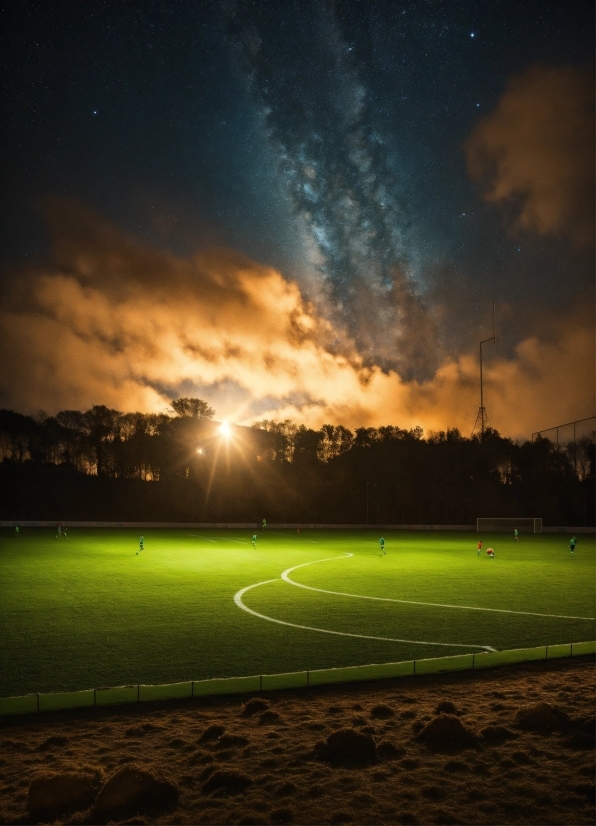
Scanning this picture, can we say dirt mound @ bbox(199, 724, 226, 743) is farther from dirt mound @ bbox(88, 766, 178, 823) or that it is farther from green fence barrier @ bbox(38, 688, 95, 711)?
green fence barrier @ bbox(38, 688, 95, 711)

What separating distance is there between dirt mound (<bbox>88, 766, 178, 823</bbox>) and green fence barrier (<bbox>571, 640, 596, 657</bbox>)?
10.6 metres

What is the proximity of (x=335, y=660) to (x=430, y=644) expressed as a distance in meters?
3.14

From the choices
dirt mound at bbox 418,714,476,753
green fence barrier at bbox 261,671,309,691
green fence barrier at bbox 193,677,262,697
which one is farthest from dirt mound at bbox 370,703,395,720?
green fence barrier at bbox 193,677,262,697

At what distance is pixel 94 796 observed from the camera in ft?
24.4

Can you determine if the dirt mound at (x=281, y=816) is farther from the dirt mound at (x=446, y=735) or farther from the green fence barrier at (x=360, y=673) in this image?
the green fence barrier at (x=360, y=673)

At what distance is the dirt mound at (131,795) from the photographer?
713cm

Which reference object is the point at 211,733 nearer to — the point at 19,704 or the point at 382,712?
the point at 382,712

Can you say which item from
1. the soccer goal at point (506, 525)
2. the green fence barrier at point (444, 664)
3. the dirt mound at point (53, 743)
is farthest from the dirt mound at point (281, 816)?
the soccer goal at point (506, 525)

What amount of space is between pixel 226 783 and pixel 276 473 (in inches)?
3536

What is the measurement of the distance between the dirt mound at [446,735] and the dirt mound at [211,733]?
Result: 2942 millimetres

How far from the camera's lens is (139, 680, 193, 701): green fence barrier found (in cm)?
1121

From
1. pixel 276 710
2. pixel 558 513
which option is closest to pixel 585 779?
pixel 276 710

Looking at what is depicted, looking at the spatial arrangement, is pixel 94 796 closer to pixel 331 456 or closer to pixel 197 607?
pixel 197 607

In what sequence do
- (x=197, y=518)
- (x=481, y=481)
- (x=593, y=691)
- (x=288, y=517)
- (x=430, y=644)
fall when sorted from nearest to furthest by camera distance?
(x=593, y=691), (x=430, y=644), (x=197, y=518), (x=288, y=517), (x=481, y=481)
